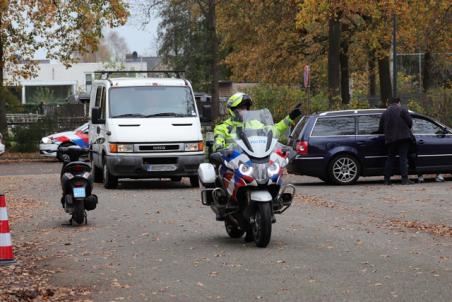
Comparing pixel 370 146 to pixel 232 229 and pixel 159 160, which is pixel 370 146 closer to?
pixel 159 160

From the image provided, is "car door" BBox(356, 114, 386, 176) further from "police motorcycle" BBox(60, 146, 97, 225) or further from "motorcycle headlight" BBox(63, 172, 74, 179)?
"motorcycle headlight" BBox(63, 172, 74, 179)

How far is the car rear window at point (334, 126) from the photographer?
2145cm

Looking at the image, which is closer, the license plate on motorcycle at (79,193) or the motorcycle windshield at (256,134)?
the motorcycle windshield at (256,134)

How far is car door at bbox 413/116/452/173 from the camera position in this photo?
2192 centimetres

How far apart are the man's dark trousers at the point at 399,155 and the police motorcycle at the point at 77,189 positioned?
871 cm

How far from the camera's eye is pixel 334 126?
2156 centimetres

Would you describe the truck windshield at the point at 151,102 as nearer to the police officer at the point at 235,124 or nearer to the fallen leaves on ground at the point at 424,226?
the fallen leaves on ground at the point at 424,226

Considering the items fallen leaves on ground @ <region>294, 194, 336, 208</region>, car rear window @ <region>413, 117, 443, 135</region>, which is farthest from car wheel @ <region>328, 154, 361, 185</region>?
fallen leaves on ground @ <region>294, 194, 336, 208</region>

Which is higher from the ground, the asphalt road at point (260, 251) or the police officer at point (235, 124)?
the police officer at point (235, 124)

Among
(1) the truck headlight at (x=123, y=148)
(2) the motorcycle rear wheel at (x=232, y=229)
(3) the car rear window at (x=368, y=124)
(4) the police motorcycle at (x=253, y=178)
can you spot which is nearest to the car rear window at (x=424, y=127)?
(3) the car rear window at (x=368, y=124)

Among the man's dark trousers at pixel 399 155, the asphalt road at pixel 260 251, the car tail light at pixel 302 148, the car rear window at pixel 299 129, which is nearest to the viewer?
the asphalt road at pixel 260 251

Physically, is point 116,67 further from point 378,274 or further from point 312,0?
point 378,274

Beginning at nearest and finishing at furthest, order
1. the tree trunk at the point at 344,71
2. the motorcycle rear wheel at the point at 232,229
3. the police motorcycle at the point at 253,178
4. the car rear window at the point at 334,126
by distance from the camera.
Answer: the police motorcycle at the point at 253,178 → the motorcycle rear wheel at the point at 232,229 → the car rear window at the point at 334,126 → the tree trunk at the point at 344,71

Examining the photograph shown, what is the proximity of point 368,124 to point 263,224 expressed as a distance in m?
11.5
